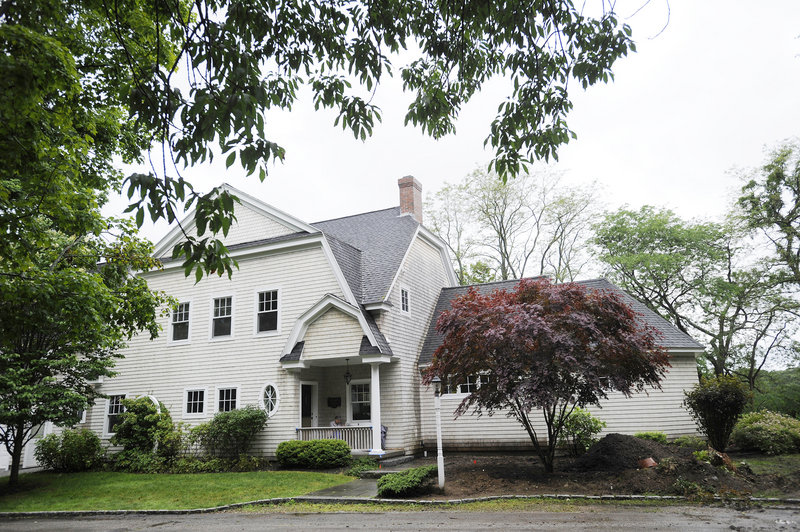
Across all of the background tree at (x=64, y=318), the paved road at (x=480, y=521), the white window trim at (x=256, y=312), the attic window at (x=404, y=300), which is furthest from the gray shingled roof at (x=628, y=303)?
the background tree at (x=64, y=318)

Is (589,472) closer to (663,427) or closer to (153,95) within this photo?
(663,427)

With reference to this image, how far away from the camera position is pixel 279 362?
16188 millimetres

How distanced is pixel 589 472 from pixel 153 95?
10714mm

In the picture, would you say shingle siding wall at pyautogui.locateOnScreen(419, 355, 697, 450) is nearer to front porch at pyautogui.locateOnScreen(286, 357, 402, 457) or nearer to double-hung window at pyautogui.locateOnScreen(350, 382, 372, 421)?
double-hung window at pyautogui.locateOnScreen(350, 382, 372, 421)

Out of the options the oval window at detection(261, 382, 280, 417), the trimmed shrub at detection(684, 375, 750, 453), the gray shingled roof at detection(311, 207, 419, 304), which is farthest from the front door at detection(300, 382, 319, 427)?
the trimmed shrub at detection(684, 375, 750, 453)

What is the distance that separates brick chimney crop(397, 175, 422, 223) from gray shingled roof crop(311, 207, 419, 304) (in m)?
0.43

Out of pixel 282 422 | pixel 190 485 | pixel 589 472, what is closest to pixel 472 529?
pixel 589 472

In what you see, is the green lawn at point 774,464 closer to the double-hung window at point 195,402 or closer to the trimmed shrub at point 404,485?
the trimmed shrub at point 404,485

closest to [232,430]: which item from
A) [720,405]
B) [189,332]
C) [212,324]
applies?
[212,324]

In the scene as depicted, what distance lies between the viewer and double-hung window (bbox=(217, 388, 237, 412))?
55.5ft

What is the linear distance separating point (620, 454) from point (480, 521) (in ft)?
16.5

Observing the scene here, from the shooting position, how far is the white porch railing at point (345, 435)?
14977mm

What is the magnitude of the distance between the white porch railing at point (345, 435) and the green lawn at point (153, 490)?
166cm

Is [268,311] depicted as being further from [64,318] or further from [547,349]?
[547,349]
